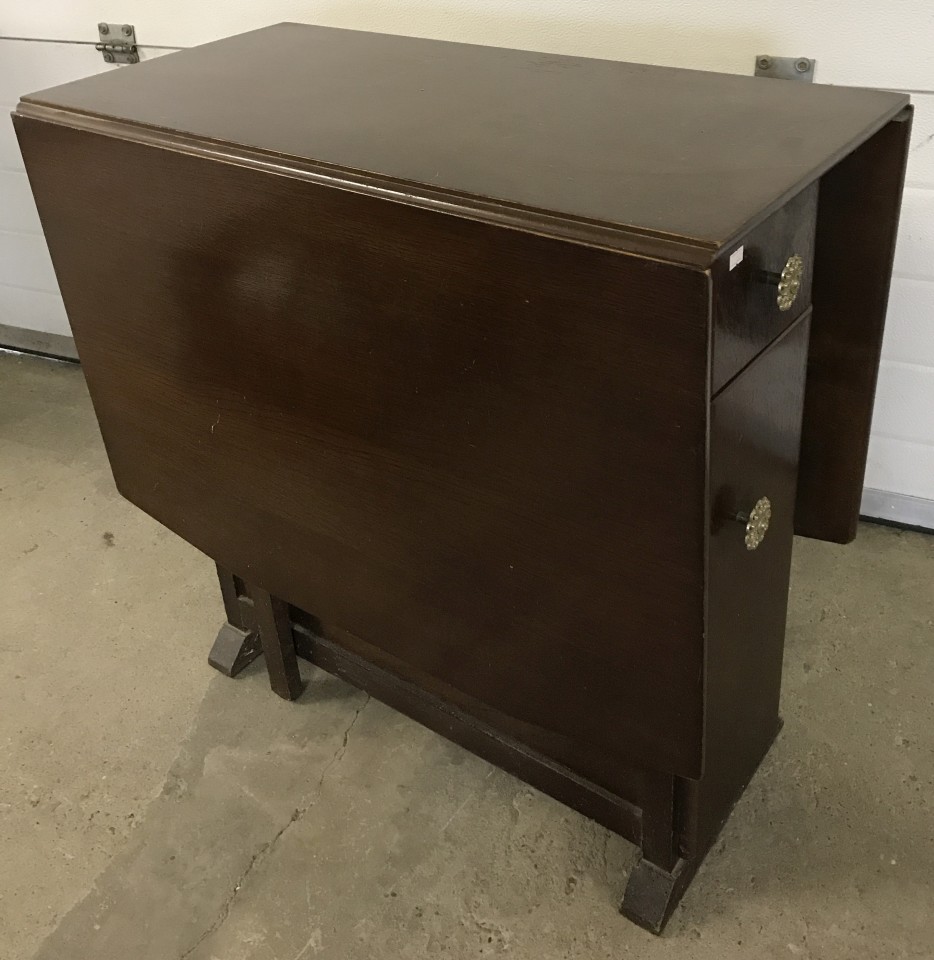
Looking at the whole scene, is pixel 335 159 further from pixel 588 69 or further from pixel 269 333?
pixel 588 69

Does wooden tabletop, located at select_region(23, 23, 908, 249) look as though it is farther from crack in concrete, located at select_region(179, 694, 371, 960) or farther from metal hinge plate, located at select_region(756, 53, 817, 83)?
crack in concrete, located at select_region(179, 694, 371, 960)

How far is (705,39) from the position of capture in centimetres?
151

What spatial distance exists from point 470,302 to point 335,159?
0.20 metres

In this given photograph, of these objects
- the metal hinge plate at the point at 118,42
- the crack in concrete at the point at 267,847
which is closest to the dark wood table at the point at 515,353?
the crack in concrete at the point at 267,847

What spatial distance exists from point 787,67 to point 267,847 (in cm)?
133

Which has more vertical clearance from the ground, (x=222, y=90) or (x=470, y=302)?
(x=222, y=90)

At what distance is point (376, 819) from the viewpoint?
1379 mm

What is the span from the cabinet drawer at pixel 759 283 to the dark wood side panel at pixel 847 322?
0.34 feet

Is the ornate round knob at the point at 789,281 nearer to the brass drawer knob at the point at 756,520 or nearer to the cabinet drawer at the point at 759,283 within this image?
the cabinet drawer at the point at 759,283

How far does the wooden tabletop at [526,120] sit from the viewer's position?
2.69ft

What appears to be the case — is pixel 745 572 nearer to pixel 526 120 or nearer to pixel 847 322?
pixel 847 322

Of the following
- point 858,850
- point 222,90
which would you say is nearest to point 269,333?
point 222,90

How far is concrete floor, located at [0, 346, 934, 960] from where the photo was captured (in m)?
1.24

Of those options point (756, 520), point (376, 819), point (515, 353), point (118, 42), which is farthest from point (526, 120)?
point (118, 42)
